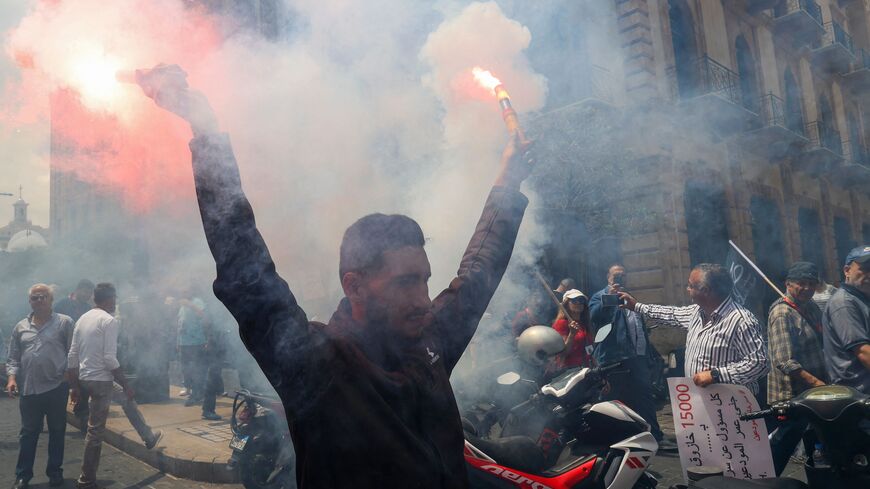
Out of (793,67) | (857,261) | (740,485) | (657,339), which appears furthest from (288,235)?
(793,67)

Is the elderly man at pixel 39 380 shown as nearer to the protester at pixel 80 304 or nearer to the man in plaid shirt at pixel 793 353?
the protester at pixel 80 304

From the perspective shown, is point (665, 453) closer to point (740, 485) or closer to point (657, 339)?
point (740, 485)

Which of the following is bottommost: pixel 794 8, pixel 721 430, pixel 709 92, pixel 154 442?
pixel 154 442

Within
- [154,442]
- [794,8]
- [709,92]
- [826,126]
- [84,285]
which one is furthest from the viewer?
[826,126]

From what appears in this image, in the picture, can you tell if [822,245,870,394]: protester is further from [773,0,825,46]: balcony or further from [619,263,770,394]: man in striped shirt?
[773,0,825,46]: balcony

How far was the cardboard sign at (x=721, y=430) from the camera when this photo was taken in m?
3.09

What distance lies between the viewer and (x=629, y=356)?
5.79 metres

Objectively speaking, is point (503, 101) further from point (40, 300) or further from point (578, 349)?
point (40, 300)

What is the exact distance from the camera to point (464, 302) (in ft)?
5.94

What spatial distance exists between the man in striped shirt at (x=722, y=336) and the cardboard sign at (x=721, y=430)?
156 mm

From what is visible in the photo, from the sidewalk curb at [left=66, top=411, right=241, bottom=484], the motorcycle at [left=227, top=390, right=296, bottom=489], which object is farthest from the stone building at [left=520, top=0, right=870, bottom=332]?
the sidewalk curb at [left=66, top=411, right=241, bottom=484]

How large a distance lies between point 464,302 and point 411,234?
0.34 meters

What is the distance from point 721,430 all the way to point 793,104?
1683 cm

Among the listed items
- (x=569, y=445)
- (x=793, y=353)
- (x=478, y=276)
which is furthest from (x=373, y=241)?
(x=793, y=353)
